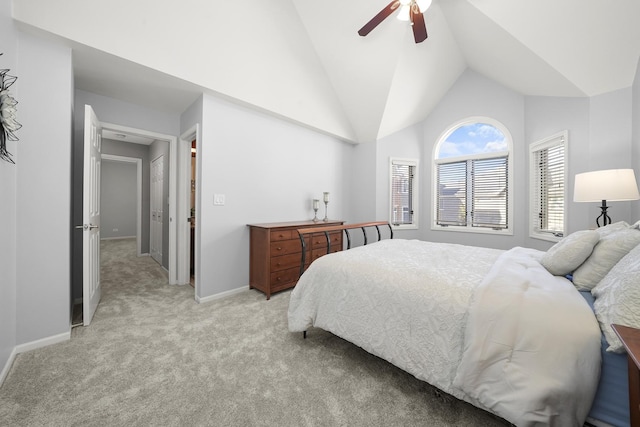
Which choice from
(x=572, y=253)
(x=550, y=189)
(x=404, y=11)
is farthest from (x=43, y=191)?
(x=550, y=189)

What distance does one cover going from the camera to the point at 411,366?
1.34 metres

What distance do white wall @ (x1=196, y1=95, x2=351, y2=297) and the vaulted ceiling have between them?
259mm

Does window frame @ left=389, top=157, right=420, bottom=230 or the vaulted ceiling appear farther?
window frame @ left=389, top=157, right=420, bottom=230

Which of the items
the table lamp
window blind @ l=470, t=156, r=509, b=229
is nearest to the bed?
the table lamp

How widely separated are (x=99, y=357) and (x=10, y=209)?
1.18m

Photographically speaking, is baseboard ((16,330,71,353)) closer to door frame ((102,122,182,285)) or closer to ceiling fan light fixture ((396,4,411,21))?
door frame ((102,122,182,285))

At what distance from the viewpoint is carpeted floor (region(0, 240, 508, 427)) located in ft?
4.24

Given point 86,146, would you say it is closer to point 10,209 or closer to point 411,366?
point 10,209

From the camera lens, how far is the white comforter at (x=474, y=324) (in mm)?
932

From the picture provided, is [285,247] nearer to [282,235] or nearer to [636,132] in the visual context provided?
[282,235]

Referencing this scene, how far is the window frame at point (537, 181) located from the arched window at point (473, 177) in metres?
0.29

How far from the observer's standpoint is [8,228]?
1683 mm

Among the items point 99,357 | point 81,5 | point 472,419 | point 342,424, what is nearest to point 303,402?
point 342,424

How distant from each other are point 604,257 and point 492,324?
80 centimetres
